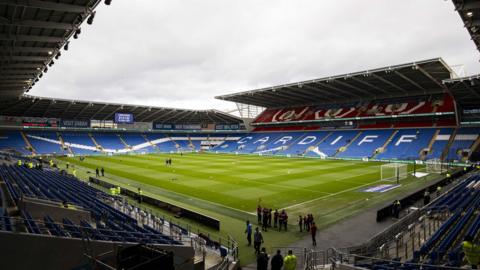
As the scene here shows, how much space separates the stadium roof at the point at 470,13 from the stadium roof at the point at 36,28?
17.9m

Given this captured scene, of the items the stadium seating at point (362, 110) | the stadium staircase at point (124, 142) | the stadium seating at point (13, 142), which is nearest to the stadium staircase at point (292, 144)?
the stadium seating at point (362, 110)

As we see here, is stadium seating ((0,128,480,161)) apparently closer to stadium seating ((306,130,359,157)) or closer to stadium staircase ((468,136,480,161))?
stadium seating ((306,130,359,157))

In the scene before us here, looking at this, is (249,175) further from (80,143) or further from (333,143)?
(80,143)

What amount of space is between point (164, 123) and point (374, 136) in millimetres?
54242

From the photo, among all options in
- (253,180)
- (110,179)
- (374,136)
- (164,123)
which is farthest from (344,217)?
(164,123)

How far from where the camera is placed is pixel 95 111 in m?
65.1

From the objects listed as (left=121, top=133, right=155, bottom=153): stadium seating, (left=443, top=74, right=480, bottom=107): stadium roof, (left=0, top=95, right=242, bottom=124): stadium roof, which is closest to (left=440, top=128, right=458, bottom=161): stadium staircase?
(left=443, top=74, right=480, bottom=107): stadium roof

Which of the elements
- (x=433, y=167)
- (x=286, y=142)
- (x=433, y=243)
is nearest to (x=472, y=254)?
(x=433, y=243)

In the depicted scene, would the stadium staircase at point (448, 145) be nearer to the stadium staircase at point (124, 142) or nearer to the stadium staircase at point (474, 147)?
the stadium staircase at point (474, 147)

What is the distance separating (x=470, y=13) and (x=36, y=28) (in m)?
22.9

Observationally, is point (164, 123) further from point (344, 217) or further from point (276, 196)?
point (344, 217)

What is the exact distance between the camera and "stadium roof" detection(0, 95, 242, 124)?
53625 mm

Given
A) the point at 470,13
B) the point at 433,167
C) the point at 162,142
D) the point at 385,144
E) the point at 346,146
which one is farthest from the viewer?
the point at 162,142

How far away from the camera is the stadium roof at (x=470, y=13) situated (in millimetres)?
14105
